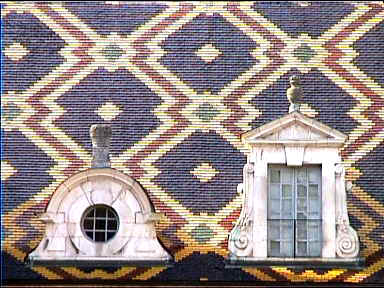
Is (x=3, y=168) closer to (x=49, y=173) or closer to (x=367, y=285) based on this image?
(x=49, y=173)

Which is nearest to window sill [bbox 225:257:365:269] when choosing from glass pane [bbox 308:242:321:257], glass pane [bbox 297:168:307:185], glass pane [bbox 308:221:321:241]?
glass pane [bbox 308:242:321:257]

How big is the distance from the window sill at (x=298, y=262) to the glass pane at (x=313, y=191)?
0.81 metres

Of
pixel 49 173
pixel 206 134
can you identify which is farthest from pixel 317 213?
pixel 49 173

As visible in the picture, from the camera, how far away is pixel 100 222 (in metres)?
18.1

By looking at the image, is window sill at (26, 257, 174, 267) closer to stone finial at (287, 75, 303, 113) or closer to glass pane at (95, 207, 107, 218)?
glass pane at (95, 207, 107, 218)

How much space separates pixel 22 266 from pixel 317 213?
3.64 meters

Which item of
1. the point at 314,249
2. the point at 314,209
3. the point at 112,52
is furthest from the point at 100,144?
the point at 314,249

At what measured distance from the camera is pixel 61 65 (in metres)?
19.9

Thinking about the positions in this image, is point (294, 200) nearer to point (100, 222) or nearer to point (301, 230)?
point (301, 230)

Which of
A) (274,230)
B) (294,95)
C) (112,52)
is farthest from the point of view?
(112,52)

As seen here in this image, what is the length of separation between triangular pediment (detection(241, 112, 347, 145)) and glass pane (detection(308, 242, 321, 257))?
1.26 m

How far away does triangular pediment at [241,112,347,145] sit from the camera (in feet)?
59.8

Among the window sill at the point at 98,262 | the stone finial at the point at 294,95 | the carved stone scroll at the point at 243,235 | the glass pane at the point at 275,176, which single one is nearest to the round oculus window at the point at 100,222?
the window sill at the point at 98,262

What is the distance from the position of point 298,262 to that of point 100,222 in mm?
2455
